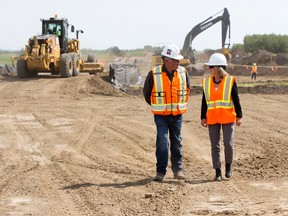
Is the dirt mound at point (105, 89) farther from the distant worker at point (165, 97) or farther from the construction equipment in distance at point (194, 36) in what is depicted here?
the construction equipment in distance at point (194, 36)

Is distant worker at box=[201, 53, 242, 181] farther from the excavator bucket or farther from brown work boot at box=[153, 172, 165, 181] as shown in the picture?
the excavator bucket

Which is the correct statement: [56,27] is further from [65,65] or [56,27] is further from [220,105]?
[220,105]

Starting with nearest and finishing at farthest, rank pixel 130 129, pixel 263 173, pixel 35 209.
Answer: pixel 35 209 < pixel 263 173 < pixel 130 129

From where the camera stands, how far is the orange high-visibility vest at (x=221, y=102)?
8258 millimetres

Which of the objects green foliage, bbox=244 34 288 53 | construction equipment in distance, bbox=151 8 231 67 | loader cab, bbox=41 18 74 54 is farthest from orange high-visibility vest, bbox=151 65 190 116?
green foliage, bbox=244 34 288 53

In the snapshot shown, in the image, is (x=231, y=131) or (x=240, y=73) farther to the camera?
(x=240, y=73)

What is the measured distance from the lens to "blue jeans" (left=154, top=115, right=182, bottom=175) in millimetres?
8273

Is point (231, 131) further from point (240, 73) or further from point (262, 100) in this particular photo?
point (240, 73)

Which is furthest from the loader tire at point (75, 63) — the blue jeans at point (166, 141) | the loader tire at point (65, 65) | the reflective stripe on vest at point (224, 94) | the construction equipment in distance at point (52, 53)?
the reflective stripe on vest at point (224, 94)

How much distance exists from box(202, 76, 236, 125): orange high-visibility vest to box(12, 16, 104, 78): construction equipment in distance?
19.7 meters

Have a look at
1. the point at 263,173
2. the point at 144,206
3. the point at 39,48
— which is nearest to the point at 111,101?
the point at 39,48

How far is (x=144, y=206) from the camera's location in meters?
6.84

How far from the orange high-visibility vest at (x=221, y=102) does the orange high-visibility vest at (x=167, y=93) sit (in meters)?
0.42

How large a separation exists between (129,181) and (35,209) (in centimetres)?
184
